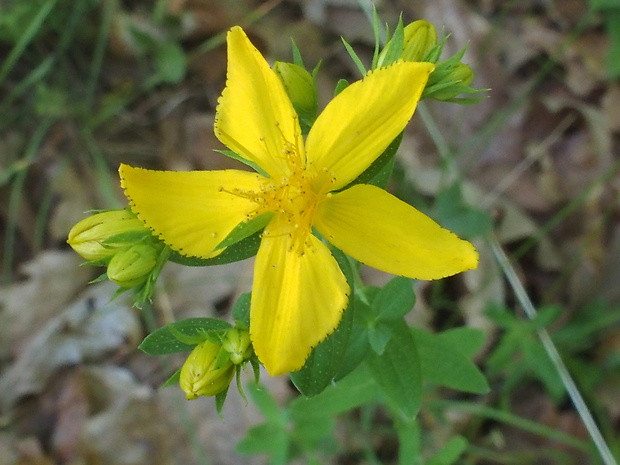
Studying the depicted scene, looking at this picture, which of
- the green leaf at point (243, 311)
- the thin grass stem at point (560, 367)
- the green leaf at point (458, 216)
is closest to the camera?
the green leaf at point (243, 311)

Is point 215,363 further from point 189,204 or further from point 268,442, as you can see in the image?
point 268,442

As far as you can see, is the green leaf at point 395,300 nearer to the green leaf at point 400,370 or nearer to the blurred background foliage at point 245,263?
the green leaf at point 400,370

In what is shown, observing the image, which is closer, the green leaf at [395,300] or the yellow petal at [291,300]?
the yellow petal at [291,300]

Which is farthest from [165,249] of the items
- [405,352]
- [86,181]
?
[86,181]

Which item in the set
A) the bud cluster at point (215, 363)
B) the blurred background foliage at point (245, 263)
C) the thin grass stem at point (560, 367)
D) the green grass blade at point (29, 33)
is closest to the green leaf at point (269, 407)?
the blurred background foliage at point (245, 263)

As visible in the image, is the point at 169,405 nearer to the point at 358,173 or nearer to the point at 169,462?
the point at 169,462

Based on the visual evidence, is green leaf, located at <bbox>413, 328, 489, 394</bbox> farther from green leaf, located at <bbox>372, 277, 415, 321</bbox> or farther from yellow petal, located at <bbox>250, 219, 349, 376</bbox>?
yellow petal, located at <bbox>250, 219, 349, 376</bbox>

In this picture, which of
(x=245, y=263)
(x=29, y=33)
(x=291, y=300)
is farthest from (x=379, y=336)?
(x=29, y=33)
